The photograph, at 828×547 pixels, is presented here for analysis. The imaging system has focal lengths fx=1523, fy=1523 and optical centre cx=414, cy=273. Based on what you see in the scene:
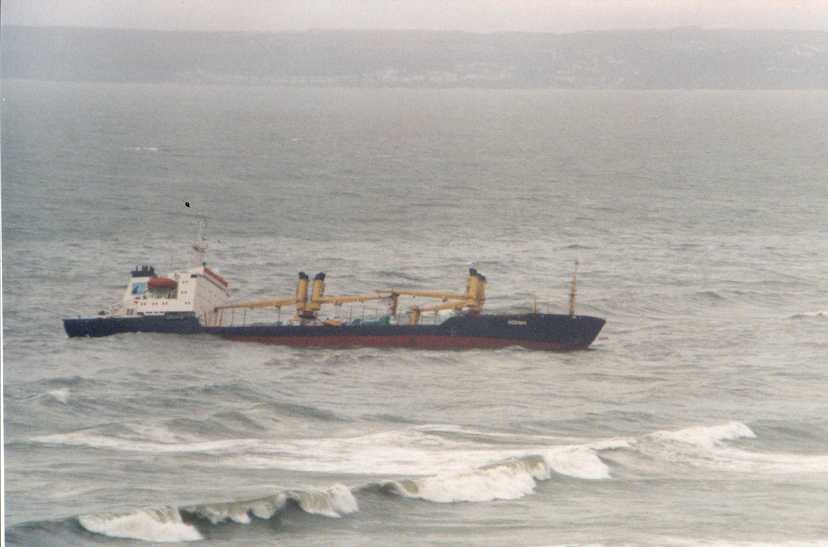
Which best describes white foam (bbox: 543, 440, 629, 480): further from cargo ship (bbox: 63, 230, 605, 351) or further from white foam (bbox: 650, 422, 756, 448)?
cargo ship (bbox: 63, 230, 605, 351)

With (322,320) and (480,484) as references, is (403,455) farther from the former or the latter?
(322,320)

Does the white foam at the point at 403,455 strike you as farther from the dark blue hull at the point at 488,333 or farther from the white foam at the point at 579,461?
the dark blue hull at the point at 488,333

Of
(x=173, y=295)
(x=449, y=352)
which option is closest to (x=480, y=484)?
(x=449, y=352)

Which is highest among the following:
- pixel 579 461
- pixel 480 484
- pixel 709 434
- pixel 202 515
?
pixel 709 434

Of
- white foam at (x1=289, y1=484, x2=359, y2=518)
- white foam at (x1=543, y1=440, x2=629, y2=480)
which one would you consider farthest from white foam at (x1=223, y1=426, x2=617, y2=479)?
white foam at (x1=289, y1=484, x2=359, y2=518)

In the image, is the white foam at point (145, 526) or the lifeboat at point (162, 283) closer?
the white foam at point (145, 526)

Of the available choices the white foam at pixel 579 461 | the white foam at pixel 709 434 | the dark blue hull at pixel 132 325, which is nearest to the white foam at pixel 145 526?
the white foam at pixel 579 461

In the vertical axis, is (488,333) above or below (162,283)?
below
